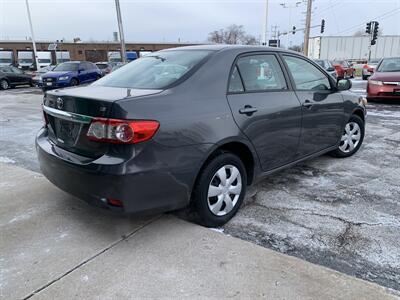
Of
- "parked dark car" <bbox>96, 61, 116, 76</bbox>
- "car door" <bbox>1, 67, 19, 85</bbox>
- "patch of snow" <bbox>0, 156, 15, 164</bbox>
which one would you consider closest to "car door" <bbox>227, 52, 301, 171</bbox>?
"patch of snow" <bbox>0, 156, 15, 164</bbox>

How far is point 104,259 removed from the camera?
2.67 meters

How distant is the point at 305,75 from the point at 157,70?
1.87 m

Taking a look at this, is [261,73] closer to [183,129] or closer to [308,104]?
[308,104]

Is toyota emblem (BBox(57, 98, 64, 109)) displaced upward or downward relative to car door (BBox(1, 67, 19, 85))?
upward

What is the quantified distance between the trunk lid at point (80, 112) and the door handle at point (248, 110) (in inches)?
32.6

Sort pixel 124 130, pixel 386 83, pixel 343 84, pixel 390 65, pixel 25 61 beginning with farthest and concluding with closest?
pixel 25 61 < pixel 390 65 < pixel 386 83 < pixel 343 84 < pixel 124 130

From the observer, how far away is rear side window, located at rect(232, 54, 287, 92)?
11.0 feet

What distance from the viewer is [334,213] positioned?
3453 millimetres

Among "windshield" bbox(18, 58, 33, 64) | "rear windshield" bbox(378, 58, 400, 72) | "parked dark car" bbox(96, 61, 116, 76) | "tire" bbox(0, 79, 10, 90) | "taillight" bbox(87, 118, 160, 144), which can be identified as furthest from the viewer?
"windshield" bbox(18, 58, 33, 64)

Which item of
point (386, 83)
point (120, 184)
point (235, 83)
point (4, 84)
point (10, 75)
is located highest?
point (235, 83)

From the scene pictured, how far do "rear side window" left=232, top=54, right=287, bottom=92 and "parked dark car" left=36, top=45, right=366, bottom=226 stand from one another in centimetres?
1

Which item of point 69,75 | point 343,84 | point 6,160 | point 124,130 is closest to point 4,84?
point 69,75

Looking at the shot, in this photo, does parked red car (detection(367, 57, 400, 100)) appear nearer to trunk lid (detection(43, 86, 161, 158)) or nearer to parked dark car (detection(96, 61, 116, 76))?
trunk lid (detection(43, 86, 161, 158))

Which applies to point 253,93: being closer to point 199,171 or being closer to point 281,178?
point 199,171
